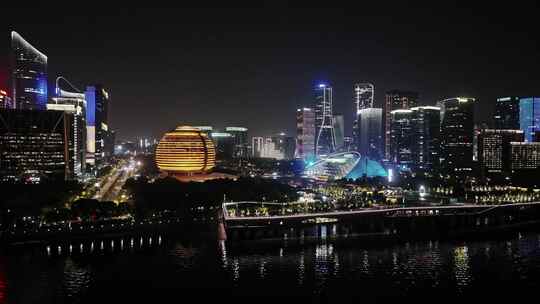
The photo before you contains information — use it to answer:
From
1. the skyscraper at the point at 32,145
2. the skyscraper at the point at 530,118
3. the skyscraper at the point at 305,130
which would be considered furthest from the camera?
the skyscraper at the point at 305,130

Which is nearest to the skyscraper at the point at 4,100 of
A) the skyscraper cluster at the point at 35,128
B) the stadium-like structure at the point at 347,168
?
the skyscraper cluster at the point at 35,128

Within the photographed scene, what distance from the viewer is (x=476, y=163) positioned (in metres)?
86.5

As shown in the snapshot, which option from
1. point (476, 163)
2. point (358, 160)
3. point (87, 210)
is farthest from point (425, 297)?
point (476, 163)

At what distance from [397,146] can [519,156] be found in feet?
66.9

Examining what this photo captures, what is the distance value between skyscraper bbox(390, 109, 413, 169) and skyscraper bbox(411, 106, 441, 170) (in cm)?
121

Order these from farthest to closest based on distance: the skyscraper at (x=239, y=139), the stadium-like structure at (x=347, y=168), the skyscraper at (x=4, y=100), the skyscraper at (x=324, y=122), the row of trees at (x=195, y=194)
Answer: the skyscraper at (x=239, y=139) → the skyscraper at (x=324, y=122) → the stadium-like structure at (x=347, y=168) → the skyscraper at (x=4, y=100) → the row of trees at (x=195, y=194)

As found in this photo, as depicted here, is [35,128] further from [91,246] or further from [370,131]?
[370,131]

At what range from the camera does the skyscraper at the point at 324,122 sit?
11262 cm

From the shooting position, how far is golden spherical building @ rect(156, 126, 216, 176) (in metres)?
58.3

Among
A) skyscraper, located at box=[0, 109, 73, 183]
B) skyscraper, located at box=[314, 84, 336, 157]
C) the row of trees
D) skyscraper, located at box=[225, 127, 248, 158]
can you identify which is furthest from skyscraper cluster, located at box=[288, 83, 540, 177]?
skyscraper, located at box=[0, 109, 73, 183]

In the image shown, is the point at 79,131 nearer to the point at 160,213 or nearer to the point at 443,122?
the point at 160,213

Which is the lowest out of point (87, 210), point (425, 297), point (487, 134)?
point (425, 297)

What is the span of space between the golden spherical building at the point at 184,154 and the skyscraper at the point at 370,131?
5606 centimetres

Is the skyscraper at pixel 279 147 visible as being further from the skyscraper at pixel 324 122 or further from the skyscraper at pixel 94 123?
the skyscraper at pixel 94 123
